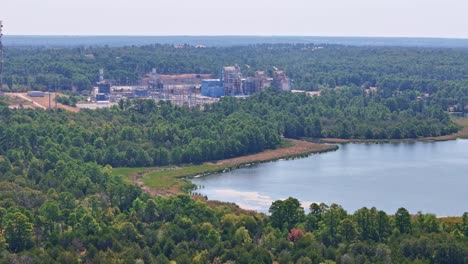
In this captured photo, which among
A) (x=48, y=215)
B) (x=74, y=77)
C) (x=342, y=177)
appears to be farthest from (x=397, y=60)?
(x=48, y=215)

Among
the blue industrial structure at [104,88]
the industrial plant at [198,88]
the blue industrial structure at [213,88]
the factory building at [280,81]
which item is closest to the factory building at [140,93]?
the industrial plant at [198,88]

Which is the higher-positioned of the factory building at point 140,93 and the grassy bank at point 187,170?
the factory building at point 140,93

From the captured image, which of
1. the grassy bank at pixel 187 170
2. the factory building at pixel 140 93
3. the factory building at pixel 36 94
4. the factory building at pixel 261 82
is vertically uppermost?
the factory building at pixel 261 82

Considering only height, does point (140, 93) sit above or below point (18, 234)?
below

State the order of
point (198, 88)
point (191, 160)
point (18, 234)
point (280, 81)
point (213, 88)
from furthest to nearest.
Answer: point (198, 88) < point (280, 81) < point (213, 88) < point (191, 160) < point (18, 234)

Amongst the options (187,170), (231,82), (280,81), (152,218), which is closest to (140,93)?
(231,82)

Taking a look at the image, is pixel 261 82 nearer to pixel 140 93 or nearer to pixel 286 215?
pixel 140 93

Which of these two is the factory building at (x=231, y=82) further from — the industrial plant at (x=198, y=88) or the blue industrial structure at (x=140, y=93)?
the blue industrial structure at (x=140, y=93)
